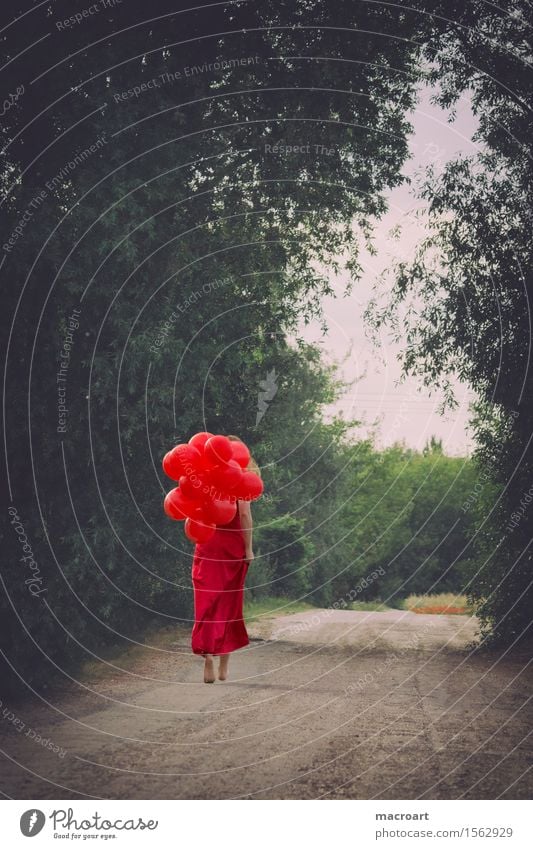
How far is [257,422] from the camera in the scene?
61.9 ft

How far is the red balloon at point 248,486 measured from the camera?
930 centimetres

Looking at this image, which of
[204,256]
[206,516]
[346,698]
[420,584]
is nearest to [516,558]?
[346,698]

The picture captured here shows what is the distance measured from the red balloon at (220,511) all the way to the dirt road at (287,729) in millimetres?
3083

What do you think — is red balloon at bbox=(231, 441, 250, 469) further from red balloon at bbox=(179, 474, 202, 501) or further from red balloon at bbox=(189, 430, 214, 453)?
red balloon at bbox=(179, 474, 202, 501)

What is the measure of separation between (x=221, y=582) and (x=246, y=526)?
26.6 inches

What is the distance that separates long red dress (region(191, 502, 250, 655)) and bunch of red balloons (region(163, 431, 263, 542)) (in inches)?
6.4

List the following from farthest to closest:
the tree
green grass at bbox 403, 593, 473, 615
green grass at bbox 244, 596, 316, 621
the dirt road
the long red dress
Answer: green grass at bbox 403, 593, 473, 615 < green grass at bbox 244, 596, 316, 621 < the tree < the dirt road < the long red dress

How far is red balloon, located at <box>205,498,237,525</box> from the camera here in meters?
9.33

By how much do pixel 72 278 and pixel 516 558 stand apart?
10.6m

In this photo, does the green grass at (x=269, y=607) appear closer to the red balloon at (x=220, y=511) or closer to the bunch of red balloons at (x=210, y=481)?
the bunch of red balloons at (x=210, y=481)

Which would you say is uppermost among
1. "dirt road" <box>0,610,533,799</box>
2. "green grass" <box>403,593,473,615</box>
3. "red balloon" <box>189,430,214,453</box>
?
"red balloon" <box>189,430,214,453</box>

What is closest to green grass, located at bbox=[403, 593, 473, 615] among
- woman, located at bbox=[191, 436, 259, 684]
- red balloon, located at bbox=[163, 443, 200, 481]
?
woman, located at bbox=[191, 436, 259, 684]

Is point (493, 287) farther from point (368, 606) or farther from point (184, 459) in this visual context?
point (368, 606)

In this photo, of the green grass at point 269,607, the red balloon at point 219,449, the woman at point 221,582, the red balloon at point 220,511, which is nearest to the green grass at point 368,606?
the green grass at point 269,607
